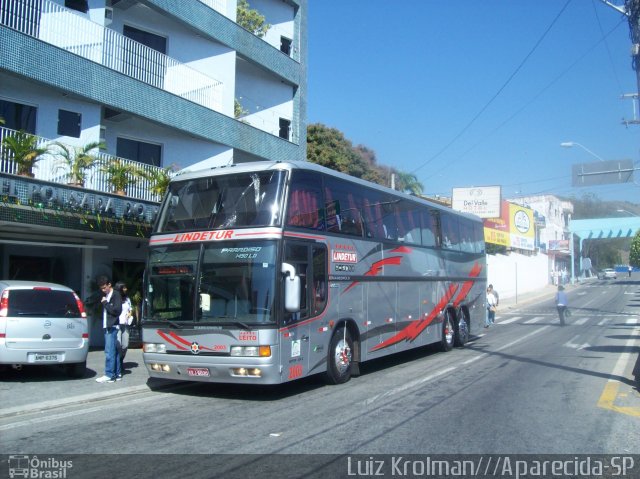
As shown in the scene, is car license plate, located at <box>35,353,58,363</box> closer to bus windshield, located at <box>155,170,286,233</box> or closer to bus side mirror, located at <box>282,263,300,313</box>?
bus windshield, located at <box>155,170,286,233</box>

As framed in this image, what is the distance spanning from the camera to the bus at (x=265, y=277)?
9.17m

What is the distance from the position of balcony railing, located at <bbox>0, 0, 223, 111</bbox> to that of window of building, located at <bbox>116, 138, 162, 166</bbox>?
77.7 inches

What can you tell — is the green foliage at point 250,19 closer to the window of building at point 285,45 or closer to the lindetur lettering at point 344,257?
the window of building at point 285,45

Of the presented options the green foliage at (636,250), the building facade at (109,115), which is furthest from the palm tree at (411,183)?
the green foliage at (636,250)

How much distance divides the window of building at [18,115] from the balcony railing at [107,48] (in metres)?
1.85

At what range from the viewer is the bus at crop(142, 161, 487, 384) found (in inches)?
361

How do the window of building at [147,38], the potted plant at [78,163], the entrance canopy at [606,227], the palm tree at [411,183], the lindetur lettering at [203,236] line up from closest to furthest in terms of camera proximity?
1. the lindetur lettering at [203,236]
2. the potted plant at [78,163]
3. the window of building at [147,38]
4. the palm tree at [411,183]
5. the entrance canopy at [606,227]

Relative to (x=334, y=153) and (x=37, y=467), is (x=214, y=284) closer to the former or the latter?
(x=37, y=467)

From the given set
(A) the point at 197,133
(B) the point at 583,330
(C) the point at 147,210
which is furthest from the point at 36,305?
(B) the point at 583,330

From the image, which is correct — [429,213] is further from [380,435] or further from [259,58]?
[259,58]

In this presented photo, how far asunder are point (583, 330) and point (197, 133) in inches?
643

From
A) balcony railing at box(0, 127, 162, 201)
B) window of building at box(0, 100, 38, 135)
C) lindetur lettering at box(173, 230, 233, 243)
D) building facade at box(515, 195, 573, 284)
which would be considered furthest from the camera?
building facade at box(515, 195, 573, 284)

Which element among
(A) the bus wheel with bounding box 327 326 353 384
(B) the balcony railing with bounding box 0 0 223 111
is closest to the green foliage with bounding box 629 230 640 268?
(B) the balcony railing with bounding box 0 0 223 111

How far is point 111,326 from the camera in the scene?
11.0m
